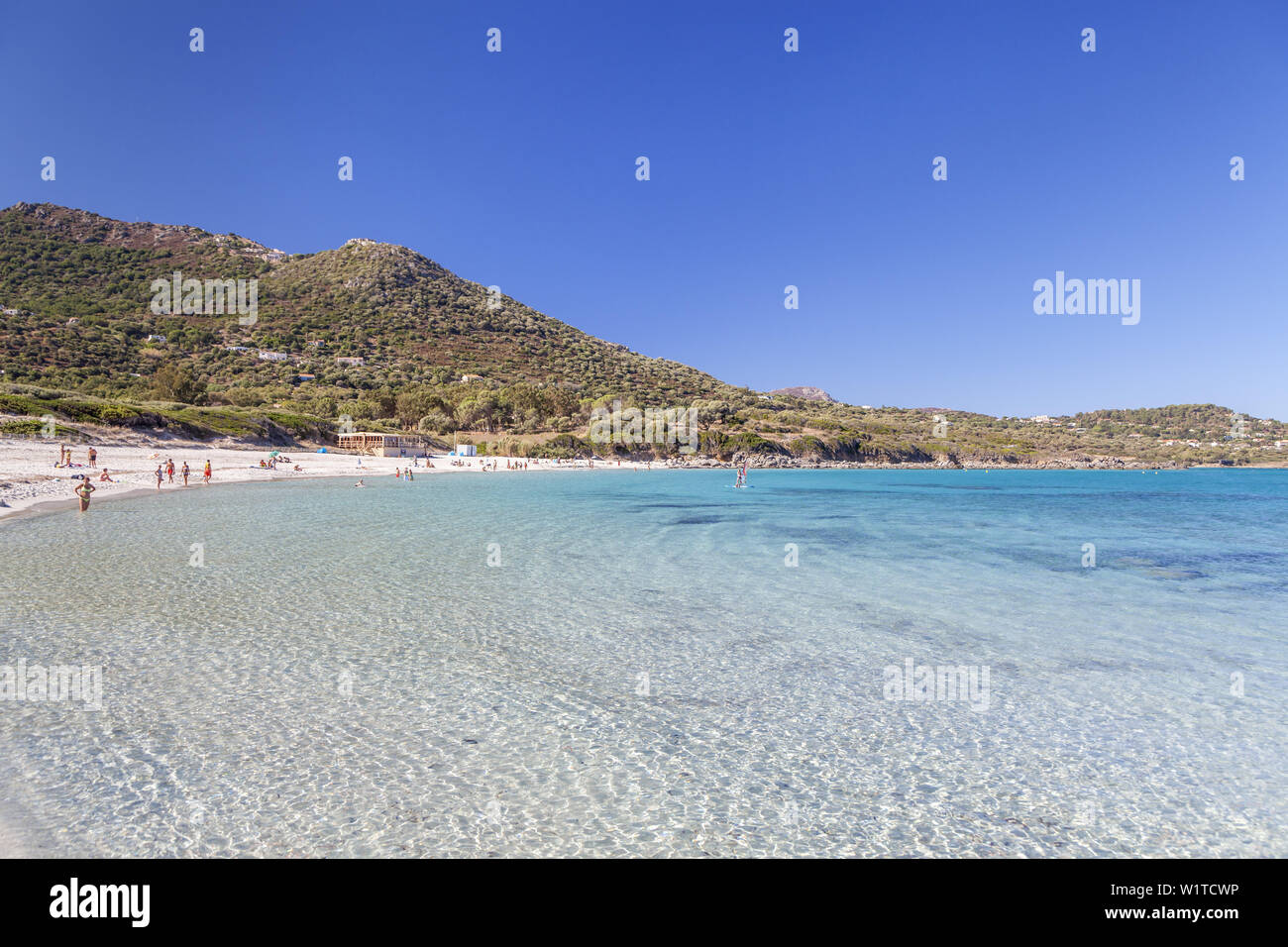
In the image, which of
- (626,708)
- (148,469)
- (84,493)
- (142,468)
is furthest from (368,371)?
(626,708)

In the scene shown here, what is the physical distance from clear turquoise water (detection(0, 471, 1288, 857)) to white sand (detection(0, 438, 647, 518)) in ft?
49.3

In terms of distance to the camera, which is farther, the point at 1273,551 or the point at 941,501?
the point at 941,501

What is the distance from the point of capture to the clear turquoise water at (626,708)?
4.56 meters

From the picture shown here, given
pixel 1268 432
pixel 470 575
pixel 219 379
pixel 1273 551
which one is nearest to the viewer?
pixel 470 575

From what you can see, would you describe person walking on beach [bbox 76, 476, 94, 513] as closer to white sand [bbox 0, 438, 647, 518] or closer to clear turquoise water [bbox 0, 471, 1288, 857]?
A: white sand [bbox 0, 438, 647, 518]

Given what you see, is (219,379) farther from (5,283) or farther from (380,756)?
(380,756)

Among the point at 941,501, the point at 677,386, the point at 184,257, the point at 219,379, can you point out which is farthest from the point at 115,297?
the point at 941,501

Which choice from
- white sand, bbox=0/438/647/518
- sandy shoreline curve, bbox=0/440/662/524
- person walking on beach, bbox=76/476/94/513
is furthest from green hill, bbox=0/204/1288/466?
person walking on beach, bbox=76/476/94/513

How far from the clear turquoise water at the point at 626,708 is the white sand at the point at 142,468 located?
15.0 metres

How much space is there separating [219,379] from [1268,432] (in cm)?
23856

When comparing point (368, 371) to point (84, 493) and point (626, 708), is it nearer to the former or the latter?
point (84, 493)

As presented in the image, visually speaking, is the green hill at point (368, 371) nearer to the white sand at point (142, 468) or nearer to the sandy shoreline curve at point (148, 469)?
the white sand at point (142, 468)

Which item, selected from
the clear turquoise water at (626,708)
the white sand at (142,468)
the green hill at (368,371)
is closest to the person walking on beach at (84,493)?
the white sand at (142,468)

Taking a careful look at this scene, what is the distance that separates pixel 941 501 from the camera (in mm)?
41500
